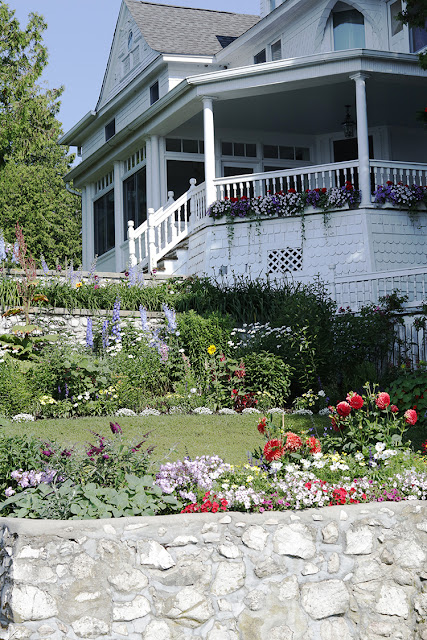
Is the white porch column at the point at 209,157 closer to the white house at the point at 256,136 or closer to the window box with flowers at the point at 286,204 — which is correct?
the white house at the point at 256,136

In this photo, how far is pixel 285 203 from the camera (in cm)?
1343

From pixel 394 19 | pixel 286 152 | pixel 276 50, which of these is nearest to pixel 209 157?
pixel 286 152

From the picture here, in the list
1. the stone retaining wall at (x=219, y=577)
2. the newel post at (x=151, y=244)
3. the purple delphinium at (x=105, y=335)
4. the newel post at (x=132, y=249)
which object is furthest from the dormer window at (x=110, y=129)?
the stone retaining wall at (x=219, y=577)

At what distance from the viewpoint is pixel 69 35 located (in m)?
15.4

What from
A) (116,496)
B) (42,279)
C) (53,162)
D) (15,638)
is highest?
(53,162)

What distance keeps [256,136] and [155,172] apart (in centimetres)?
244

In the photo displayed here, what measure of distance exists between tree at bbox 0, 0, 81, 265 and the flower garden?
5.47m

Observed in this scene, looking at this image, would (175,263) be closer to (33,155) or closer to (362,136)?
(362,136)

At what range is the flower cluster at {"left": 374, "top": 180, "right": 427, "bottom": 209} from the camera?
43.2 feet

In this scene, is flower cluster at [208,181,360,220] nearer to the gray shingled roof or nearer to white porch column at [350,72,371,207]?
white porch column at [350,72,371,207]

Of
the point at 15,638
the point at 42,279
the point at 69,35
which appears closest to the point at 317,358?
the point at 42,279

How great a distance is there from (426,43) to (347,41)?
1.80 metres

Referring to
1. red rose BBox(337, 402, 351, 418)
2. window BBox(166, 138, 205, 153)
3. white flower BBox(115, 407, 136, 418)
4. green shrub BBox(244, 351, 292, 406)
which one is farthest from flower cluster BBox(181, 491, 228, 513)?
window BBox(166, 138, 205, 153)

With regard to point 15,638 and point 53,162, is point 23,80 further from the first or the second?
point 53,162
